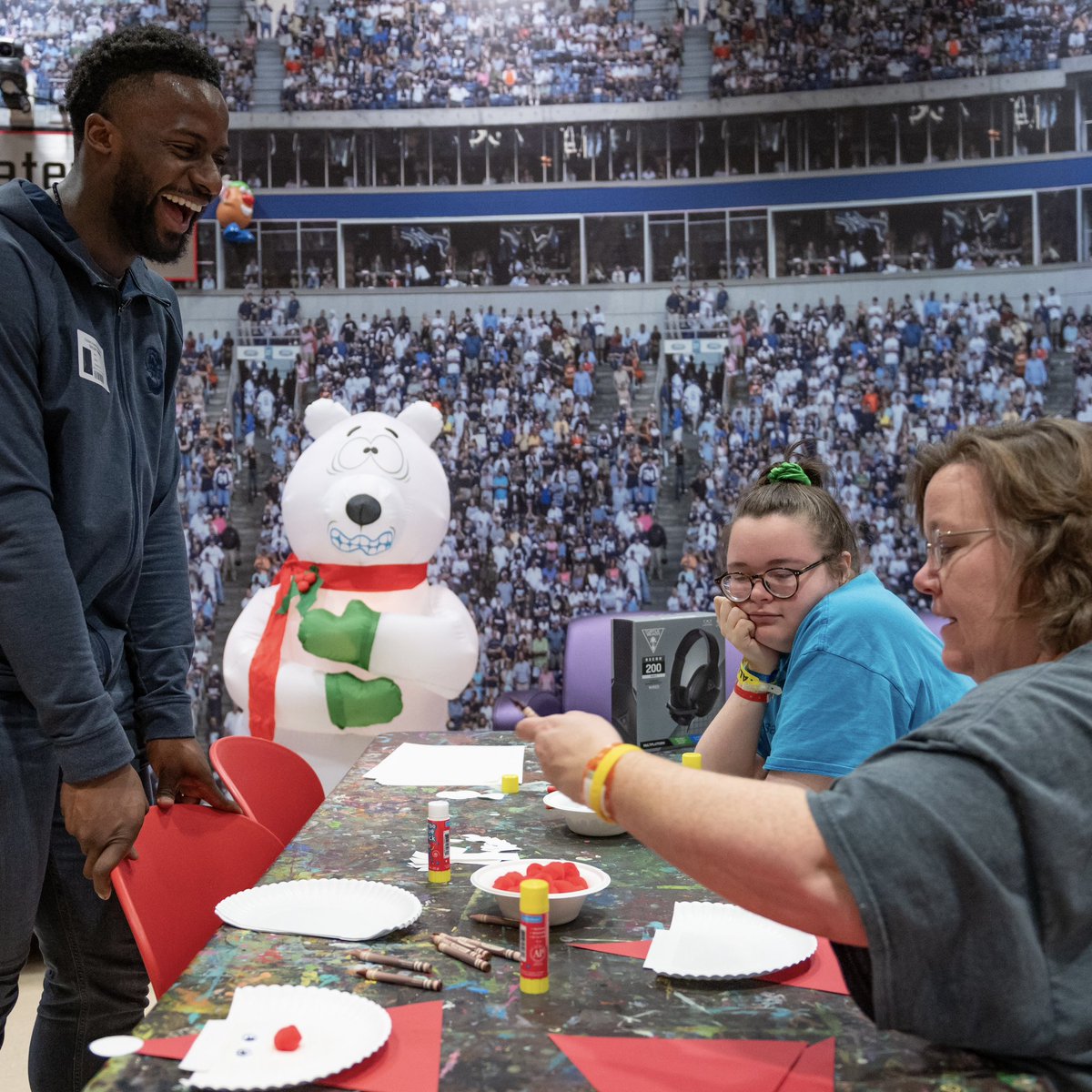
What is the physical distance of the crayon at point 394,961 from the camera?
1.13 m

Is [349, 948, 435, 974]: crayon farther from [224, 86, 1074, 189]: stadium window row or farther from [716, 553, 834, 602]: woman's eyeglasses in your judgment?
[224, 86, 1074, 189]: stadium window row

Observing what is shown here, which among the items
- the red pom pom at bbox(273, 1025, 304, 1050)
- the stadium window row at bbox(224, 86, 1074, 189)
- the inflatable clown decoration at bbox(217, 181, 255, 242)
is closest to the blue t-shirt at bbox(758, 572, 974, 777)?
the red pom pom at bbox(273, 1025, 304, 1050)

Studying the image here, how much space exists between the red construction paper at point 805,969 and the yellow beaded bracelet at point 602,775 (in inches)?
10.9

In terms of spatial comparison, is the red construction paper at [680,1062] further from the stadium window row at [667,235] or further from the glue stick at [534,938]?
the stadium window row at [667,235]

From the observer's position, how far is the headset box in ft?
7.90

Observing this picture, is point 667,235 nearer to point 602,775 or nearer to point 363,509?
point 363,509

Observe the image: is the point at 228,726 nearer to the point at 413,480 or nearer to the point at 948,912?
the point at 413,480

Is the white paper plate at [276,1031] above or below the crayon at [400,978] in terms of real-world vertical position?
above

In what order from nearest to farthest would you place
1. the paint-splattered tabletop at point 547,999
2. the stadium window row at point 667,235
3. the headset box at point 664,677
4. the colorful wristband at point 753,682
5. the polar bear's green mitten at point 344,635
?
the paint-splattered tabletop at point 547,999, the colorful wristband at point 753,682, the headset box at point 664,677, the polar bear's green mitten at point 344,635, the stadium window row at point 667,235

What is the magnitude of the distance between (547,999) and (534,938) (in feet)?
0.19

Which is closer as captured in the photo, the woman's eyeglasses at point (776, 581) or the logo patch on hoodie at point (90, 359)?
the logo patch on hoodie at point (90, 359)

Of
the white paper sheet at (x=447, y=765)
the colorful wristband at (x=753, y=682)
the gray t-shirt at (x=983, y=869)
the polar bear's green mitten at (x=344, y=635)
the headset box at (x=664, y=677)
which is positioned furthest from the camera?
the polar bear's green mitten at (x=344, y=635)

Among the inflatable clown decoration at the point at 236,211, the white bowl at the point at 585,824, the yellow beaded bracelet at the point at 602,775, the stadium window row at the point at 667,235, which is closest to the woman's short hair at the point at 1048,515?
the yellow beaded bracelet at the point at 602,775

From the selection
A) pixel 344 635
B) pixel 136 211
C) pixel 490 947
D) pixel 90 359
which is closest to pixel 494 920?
pixel 490 947
